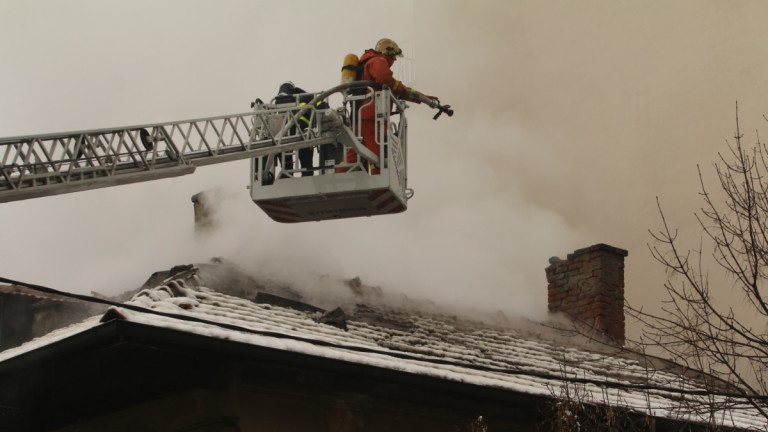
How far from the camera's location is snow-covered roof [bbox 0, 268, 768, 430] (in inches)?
285

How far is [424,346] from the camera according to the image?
31.3ft

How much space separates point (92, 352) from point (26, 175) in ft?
4.02

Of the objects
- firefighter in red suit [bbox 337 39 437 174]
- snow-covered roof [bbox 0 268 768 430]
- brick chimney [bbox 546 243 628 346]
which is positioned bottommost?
snow-covered roof [bbox 0 268 768 430]

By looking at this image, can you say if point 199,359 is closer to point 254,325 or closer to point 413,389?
point 254,325

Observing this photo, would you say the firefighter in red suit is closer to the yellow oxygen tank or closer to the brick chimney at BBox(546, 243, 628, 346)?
the yellow oxygen tank

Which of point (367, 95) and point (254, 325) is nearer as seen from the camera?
point (254, 325)

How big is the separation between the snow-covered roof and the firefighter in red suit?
1702mm

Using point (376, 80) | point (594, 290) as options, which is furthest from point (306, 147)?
point (594, 290)

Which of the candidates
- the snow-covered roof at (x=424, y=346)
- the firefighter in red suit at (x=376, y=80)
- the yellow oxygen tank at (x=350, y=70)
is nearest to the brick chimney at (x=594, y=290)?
the snow-covered roof at (x=424, y=346)

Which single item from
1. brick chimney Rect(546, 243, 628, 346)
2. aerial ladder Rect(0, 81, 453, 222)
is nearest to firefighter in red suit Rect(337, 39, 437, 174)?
aerial ladder Rect(0, 81, 453, 222)

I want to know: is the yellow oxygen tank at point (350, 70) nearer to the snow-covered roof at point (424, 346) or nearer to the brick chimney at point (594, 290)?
the snow-covered roof at point (424, 346)

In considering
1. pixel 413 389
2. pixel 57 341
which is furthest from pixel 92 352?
pixel 413 389

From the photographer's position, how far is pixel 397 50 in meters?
11.5

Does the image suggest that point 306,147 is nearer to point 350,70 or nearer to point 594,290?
point 350,70
